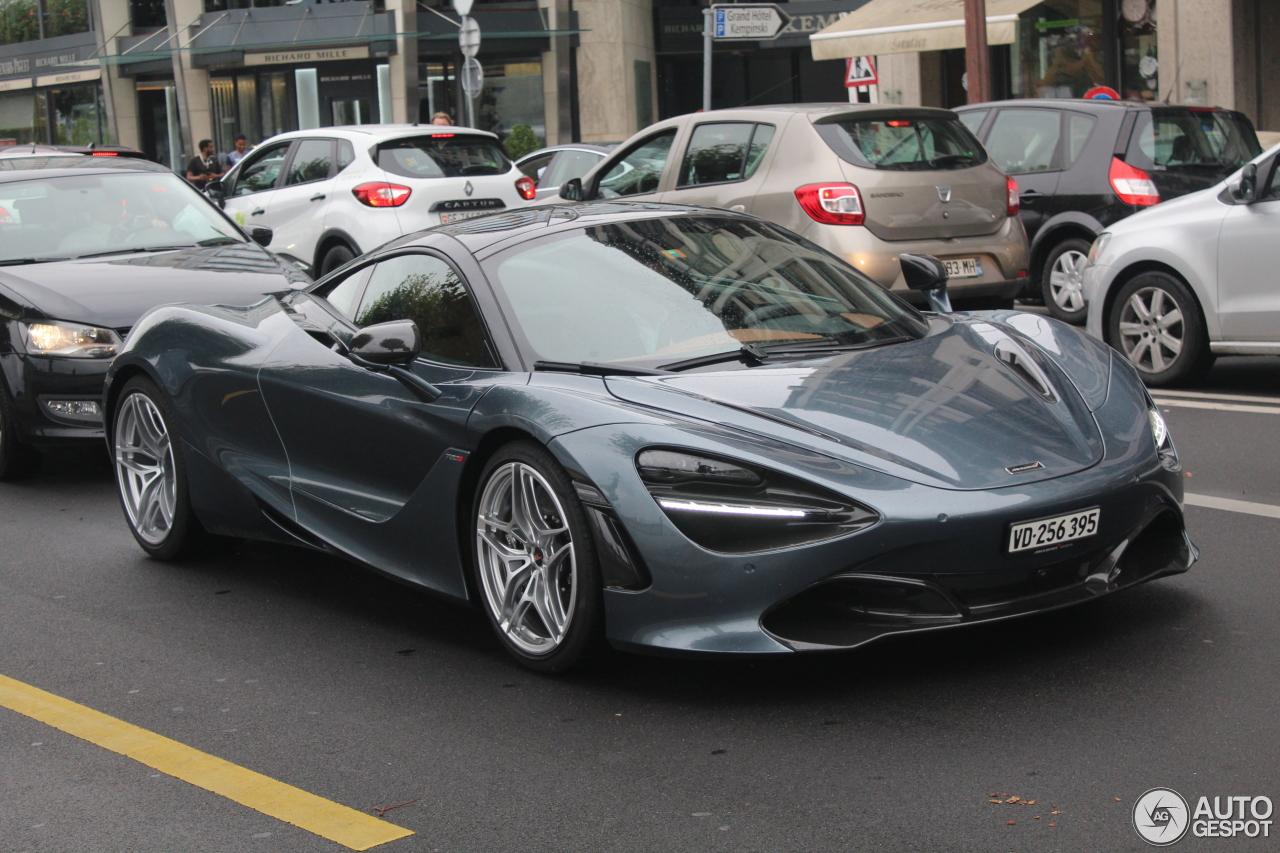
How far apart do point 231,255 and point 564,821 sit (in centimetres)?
606

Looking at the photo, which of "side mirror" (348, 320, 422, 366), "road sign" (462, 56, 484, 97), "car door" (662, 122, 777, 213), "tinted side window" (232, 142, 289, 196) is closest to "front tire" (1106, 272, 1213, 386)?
"car door" (662, 122, 777, 213)

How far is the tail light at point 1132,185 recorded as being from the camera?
1124 centimetres

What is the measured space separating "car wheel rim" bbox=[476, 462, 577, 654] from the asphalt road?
16 cm

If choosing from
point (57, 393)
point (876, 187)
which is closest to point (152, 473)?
point (57, 393)

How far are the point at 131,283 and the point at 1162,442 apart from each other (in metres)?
5.52

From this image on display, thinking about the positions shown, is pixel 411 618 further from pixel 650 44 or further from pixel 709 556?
pixel 650 44

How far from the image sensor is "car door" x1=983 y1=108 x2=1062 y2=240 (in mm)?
11734

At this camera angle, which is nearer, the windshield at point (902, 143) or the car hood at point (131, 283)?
the car hood at point (131, 283)

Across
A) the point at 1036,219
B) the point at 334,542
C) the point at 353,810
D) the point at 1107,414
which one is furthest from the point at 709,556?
the point at 1036,219

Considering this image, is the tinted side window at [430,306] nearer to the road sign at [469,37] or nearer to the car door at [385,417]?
the car door at [385,417]

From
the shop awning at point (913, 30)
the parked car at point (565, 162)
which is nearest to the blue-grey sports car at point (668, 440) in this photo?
the parked car at point (565, 162)

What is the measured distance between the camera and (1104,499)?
408 cm

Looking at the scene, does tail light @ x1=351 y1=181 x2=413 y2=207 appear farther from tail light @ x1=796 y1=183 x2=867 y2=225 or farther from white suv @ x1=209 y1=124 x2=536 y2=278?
tail light @ x1=796 y1=183 x2=867 y2=225

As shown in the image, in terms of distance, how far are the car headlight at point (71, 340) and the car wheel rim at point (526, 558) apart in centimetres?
384
